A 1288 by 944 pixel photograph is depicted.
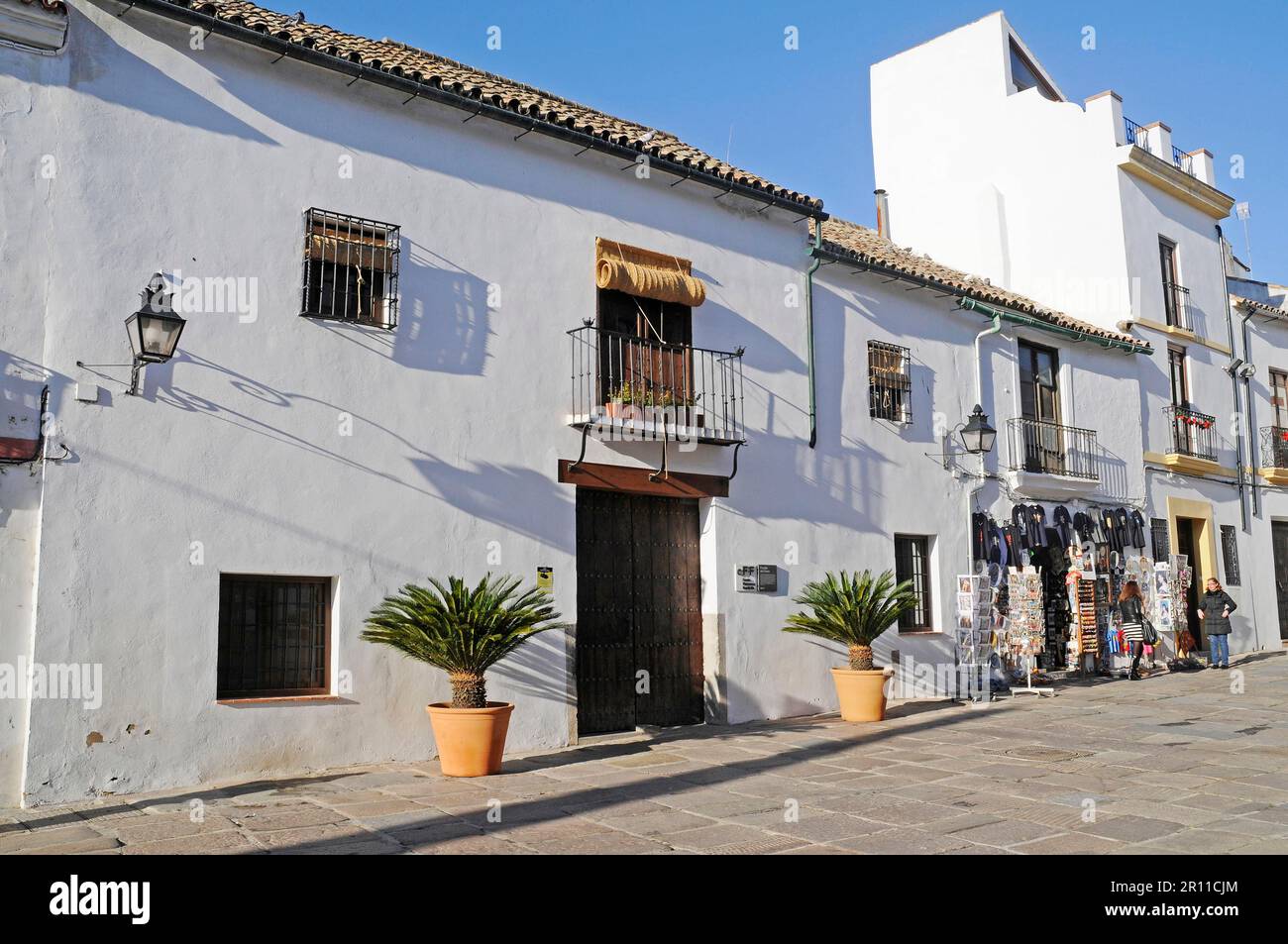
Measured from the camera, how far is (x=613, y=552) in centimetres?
1034

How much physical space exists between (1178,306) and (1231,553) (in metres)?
4.58

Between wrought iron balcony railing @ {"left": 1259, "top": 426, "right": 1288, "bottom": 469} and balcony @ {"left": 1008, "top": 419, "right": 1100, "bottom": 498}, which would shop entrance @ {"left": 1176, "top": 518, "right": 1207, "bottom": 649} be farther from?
balcony @ {"left": 1008, "top": 419, "right": 1100, "bottom": 498}

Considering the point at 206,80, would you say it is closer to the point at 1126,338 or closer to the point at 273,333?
the point at 273,333

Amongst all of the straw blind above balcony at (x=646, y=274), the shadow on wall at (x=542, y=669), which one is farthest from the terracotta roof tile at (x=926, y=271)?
the shadow on wall at (x=542, y=669)

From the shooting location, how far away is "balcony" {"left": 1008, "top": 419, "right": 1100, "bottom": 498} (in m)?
14.8

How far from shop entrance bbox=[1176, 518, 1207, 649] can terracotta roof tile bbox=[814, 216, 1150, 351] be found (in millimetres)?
3407

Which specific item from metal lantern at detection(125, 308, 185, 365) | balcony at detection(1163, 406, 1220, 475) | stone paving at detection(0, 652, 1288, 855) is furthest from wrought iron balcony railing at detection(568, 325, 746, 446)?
balcony at detection(1163, 406, 1220, 475)

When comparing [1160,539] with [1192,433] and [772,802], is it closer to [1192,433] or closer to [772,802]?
[1192,433]

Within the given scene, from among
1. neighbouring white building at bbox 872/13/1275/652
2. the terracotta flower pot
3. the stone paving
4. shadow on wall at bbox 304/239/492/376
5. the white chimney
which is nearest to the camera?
the stone paving

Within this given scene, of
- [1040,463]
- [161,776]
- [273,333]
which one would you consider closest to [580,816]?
[161,776]

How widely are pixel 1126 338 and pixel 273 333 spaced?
1430 cm

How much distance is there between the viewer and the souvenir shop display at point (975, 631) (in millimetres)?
13094

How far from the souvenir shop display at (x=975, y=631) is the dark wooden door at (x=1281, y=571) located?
31.9 feet

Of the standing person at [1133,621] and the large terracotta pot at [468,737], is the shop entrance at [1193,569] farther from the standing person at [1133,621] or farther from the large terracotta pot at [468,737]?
the large terracotta pot at [468,737]
